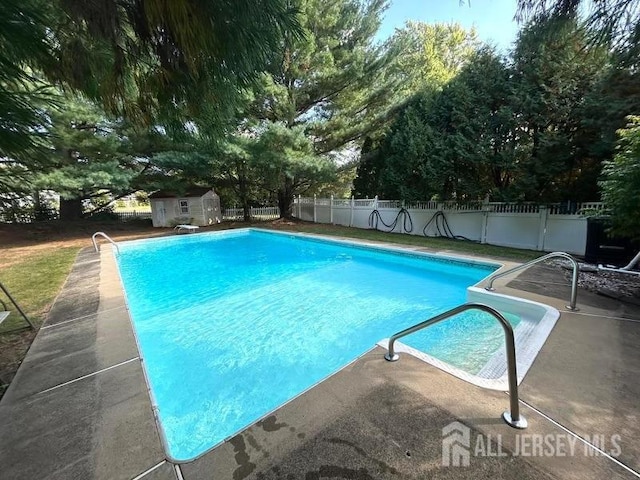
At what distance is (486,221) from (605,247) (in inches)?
156

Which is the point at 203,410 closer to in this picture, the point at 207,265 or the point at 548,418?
the point at 548,418

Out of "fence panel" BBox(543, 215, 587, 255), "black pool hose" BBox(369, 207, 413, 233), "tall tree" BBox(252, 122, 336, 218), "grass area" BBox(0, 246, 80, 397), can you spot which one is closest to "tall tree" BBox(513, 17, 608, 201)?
"fence panel" BBox(543, 215, 587, 255)

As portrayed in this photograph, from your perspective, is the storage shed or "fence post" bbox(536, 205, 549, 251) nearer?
"fence post" bbox(536, 205, 549, 251)

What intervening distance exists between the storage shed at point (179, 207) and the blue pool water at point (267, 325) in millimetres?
8666

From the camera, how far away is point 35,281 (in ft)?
18.6

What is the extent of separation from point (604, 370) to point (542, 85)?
874cm

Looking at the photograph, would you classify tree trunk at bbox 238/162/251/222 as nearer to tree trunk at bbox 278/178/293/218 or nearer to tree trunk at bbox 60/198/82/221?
tree trunk at bbox 278/178/293/218

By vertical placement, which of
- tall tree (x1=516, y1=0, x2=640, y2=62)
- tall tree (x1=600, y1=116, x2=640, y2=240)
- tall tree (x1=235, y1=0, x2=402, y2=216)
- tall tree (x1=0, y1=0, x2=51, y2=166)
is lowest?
tall tree (x1=600, y1=116, x2=640, y2=240)

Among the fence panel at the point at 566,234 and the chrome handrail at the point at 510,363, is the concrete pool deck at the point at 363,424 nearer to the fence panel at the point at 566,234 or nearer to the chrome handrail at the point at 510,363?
the chrome handrail at the point at 510,363

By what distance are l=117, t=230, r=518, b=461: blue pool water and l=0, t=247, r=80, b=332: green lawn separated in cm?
122

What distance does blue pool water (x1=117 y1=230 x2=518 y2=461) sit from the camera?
297cm

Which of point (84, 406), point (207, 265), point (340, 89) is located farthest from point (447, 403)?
point (340, 89)

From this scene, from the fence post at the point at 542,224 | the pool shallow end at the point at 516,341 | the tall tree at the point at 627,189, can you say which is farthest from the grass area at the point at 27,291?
the fence post at the point at 542,224

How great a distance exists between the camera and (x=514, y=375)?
63.6 inches
